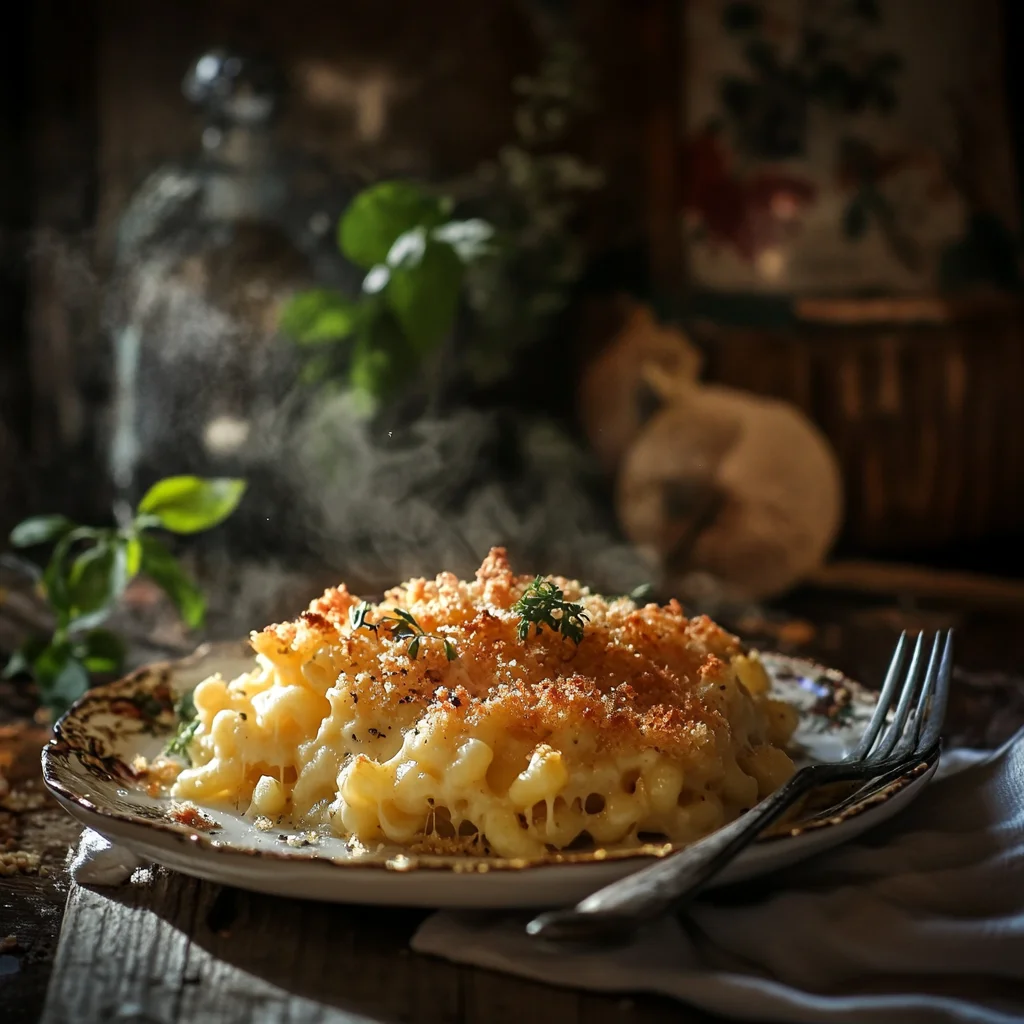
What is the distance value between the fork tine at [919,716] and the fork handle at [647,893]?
0.31 m

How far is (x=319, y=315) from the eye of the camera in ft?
8.15

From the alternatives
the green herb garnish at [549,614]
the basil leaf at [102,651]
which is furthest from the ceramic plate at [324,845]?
the basil leaf at [102,651]

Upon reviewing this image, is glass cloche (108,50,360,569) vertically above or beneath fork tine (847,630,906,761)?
above

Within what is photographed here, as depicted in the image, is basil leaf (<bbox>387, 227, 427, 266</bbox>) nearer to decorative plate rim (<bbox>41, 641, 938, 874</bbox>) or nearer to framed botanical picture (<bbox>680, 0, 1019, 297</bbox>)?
framed botanical picture (<bbox>680, 0, 1019, 297</bbox>)

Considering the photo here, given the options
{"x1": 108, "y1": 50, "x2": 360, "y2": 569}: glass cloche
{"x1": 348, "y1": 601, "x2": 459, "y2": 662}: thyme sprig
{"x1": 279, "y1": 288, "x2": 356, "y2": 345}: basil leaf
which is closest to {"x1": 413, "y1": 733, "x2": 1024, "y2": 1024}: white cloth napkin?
{"x1": 348, "y1": 601, "x2": 459, "y2": 662}: thyme sprig

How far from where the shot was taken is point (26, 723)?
170 centimetres

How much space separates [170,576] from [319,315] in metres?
0.93

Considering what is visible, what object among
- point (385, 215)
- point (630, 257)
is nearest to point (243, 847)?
point (385, 215)

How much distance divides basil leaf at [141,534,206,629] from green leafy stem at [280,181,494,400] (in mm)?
873

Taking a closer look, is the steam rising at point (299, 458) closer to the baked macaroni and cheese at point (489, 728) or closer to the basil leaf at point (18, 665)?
the basil leaf at point (18, 665)

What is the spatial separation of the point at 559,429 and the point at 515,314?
1.11 ft

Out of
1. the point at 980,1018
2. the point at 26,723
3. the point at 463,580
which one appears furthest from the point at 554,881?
the point at 26,723

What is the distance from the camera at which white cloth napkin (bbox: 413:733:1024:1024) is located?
2.96ft

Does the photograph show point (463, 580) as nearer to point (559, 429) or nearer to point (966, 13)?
point (559, 429)
